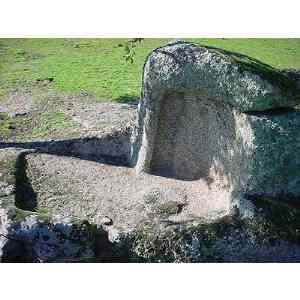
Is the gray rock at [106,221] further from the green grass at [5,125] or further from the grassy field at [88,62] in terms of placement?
the grassy field at [88,62]

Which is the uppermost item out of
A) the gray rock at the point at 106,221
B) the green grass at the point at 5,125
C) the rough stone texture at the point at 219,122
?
the rough stone texture at the point at 219,122

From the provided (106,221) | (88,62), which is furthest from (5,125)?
(88,62)

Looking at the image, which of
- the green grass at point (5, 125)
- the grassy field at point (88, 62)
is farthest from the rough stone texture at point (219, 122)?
the grassy field at point (88, 62)

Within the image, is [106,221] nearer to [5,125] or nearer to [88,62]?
[5,125]

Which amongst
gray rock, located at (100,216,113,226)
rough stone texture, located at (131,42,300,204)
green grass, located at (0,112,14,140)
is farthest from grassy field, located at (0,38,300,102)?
gray rock, located at (100,216,113,226)

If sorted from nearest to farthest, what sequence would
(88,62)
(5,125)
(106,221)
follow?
(106,221) < (5,125) < (88,62)

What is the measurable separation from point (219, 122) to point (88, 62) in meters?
10.7

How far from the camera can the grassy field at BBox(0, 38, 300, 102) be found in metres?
15.7

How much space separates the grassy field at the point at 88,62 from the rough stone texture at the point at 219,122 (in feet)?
17.2

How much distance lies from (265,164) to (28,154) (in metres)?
4.66

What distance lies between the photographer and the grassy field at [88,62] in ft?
51.6

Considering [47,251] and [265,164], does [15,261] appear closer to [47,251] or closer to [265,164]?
[47,251]

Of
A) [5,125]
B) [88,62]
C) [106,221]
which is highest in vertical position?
[88,62]

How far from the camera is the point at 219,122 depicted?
28.4 feet
